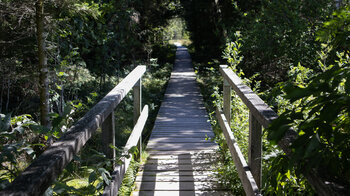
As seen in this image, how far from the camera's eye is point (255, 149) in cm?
279

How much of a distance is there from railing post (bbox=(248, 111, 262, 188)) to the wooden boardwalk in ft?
3.43

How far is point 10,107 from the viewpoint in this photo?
10.2 metres

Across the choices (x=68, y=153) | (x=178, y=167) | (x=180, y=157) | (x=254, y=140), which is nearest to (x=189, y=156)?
(x=180, y=157)

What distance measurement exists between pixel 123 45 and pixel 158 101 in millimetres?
2220

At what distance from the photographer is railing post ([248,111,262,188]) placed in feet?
9.00

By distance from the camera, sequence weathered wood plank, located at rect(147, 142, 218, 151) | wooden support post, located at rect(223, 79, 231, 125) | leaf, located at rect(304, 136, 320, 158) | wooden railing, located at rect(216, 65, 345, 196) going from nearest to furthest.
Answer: leaf, located at rect(304, 136, 320, 158) → wooden railing, located at rect(216, 65, 345, 196) → wooden support post, located at rect(223, 79, 231, 125) → weathered wood plank, located at rect(147, 142, 218, 151)

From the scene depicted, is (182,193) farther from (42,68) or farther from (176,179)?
(42,68)

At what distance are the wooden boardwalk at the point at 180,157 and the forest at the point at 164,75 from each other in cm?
22

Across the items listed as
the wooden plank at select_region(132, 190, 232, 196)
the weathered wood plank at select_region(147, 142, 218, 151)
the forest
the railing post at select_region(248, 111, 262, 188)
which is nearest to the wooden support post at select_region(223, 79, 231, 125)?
the forest

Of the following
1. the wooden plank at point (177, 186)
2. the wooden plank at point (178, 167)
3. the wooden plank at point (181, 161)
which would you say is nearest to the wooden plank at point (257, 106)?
the wooden plank at point (177, 186)

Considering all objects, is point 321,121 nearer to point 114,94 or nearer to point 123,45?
point 114,94

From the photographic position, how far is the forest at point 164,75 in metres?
1.40

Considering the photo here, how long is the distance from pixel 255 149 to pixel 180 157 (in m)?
2.51

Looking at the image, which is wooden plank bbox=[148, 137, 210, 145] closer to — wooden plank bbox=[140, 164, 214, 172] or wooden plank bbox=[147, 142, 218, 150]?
wooden plank bbox=[147, 142, 218, 150]
